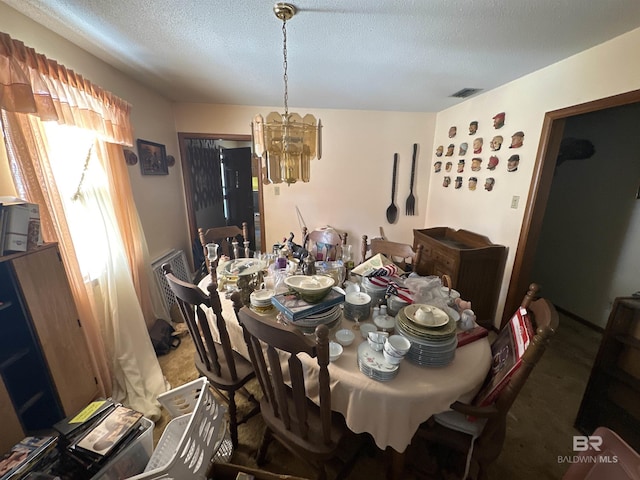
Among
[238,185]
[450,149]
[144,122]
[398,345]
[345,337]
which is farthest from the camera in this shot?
[238,185]

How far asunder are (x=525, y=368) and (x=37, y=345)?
2085 millimetres

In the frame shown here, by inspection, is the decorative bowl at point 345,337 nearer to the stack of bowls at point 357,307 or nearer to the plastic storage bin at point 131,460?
the stack of bowls at point 357,307

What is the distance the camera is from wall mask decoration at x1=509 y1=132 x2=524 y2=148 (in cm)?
200

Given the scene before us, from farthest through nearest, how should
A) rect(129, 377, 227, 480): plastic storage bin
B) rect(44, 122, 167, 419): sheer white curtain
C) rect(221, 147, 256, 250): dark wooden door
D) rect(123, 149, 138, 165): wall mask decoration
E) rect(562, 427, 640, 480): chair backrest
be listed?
1. rect(221, 147, 256, 250): dark wooden door
2. rect(123, 149, 138, 165): wall mask decoration
3. rect(44, 122, 167, 419): sheer white curtain
4. rect(129, 377, 227, 480): plastic storage bin
5. rect(562, 427, 640, 480): chair backrest

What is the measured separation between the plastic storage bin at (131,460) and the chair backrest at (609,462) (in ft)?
5.57

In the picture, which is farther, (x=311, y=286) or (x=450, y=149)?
(x=450, y=149)

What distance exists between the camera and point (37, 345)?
1.15m

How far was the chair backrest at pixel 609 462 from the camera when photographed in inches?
28.1

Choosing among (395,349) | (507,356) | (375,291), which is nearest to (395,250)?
(375,291)

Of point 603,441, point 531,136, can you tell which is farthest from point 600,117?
point 603,441

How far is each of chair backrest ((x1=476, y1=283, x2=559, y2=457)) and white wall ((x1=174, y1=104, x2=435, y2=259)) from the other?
94.1 inches

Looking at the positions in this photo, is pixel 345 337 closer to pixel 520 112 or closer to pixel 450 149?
pixel 520 112

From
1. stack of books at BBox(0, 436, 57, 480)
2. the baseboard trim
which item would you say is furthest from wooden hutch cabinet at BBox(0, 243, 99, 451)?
the baseboard trim

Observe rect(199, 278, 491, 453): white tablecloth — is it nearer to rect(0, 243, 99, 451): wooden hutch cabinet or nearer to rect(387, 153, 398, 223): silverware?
rect(0, 243, 99, 451): wooden hutch cabinet
